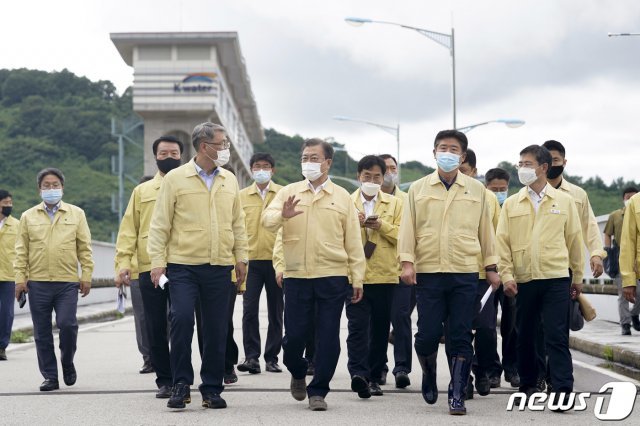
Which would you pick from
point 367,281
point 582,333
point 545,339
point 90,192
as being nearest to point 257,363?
point 367,281

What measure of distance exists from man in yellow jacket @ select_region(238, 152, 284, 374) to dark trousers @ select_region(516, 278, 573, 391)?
3.19 meters

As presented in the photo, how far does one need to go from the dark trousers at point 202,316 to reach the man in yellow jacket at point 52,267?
2018mm

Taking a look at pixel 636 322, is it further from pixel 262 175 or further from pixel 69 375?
pixel 69 375

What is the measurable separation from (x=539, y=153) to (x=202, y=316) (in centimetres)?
310

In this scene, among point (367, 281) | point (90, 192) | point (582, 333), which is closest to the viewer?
point (367, 281)

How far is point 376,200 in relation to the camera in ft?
33.0

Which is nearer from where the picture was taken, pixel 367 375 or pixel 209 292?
pixel 209 292

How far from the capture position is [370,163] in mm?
9891

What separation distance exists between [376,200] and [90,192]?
213ft

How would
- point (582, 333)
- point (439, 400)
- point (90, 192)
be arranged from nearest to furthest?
point (439, 400)
point (582, 333)
point (90, 192)

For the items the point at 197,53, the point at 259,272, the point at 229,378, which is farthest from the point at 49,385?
the point at 197,53

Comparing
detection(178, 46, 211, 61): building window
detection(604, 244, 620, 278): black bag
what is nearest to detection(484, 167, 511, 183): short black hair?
detection(604, 244, 620, 278): black bag

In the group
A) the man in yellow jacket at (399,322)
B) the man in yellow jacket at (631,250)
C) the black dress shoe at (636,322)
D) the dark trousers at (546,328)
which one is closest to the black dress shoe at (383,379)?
the man in yellow jacket at (399,322)

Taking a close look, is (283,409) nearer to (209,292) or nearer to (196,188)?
(209,292)
